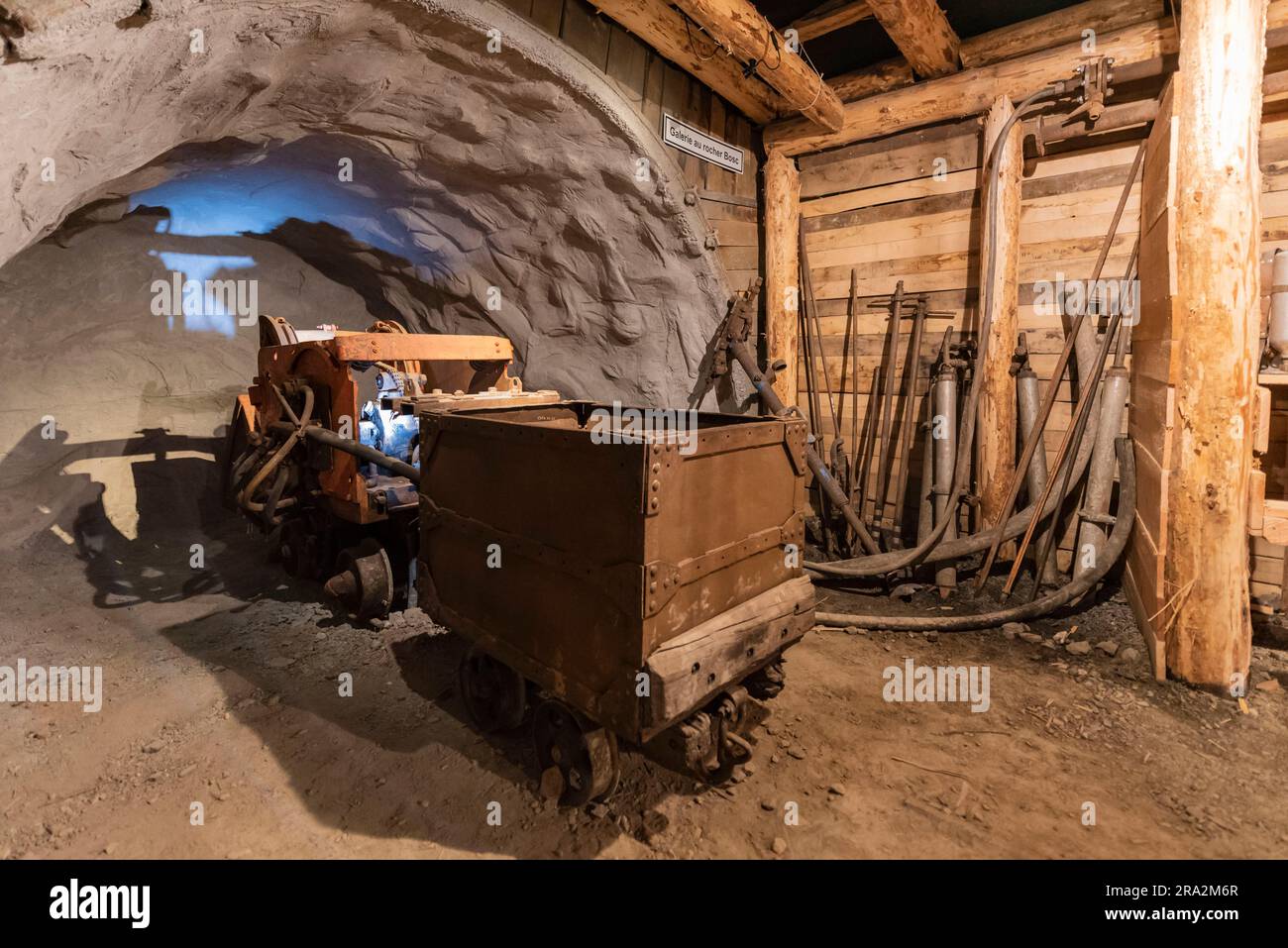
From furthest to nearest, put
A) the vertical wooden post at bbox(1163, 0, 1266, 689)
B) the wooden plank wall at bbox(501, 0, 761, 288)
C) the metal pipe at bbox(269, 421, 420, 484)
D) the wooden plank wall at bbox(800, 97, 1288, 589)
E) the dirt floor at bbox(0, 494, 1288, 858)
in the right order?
the wooden plank wall at bbox(501, 0, 761, 288)
the wooden plank wall at bbox(800, 97, 1288, 589)
the metal pipe at bbox(269, 421, 420, 484)
the vertical wooden post at bbox(1163, 0, 1266, 689)
the dirt floor at bbox(0, 494, 1288, 858)

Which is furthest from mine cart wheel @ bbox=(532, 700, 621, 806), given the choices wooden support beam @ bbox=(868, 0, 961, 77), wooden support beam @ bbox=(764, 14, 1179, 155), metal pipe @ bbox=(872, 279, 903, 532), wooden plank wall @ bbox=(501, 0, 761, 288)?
wooden support beam @ bbox=(764, 14, 1179, 155)

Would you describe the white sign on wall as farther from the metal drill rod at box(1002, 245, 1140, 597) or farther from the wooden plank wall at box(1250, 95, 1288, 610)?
the wooden plank wall at box(1250, 95, 1288, 610)

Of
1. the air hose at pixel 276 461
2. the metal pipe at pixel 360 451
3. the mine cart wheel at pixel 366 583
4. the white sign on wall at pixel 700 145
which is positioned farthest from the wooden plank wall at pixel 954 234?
the air hose at pixel 276 461

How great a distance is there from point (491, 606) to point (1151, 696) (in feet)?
11.6

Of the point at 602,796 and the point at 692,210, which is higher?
the point at 692,210

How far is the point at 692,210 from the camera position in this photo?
5.63 meters

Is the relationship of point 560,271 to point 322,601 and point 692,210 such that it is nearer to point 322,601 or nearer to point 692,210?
point 692,210

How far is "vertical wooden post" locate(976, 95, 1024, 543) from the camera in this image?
15.7 ft

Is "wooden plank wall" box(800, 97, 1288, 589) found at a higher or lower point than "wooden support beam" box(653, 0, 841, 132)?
lower

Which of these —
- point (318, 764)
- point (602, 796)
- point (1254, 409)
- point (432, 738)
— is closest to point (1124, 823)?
point (602, 796)

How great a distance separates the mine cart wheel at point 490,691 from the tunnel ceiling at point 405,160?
9.98ft

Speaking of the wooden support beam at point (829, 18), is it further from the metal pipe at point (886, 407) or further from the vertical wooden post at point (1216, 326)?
the vertical wooden post at point (1216, 326)

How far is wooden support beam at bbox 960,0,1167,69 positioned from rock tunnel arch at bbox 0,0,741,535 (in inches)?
97.3

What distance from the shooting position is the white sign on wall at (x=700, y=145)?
17.5ft
